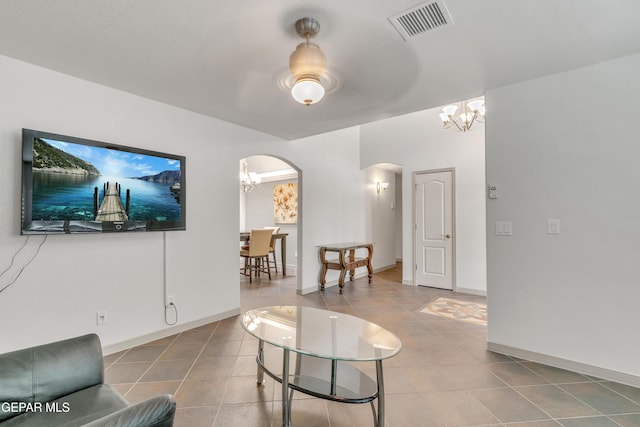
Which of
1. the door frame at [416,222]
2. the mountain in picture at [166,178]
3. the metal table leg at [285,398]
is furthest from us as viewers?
the door frame at [416,222]

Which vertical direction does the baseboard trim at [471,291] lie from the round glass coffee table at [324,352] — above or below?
below

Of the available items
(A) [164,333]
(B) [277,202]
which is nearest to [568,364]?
(A) [164,333]

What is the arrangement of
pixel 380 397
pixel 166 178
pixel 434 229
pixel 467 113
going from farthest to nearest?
1. pixel 434 229
2. pixel 467 113
3. pixel 166 178
4. pixel 380 397

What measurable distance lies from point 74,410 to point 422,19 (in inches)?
105

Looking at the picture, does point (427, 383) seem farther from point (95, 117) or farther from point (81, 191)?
point (95, 117)

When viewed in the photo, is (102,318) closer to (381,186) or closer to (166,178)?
(166,178)

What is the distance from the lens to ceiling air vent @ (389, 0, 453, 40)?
5.47ft

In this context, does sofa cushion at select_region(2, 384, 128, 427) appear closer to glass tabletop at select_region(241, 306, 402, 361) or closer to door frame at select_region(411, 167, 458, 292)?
glass tabletop at select_region(241, 306, 402, 361)

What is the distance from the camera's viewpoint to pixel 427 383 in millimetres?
2246

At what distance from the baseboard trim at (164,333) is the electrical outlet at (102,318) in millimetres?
227

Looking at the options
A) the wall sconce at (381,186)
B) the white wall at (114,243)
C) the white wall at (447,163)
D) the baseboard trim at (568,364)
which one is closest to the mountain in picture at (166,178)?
the white wall at (114,243)

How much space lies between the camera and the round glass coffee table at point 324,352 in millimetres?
1657

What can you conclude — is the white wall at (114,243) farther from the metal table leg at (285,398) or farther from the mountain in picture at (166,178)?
the metal table leg at (285,398)

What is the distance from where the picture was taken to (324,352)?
1.67 meters
